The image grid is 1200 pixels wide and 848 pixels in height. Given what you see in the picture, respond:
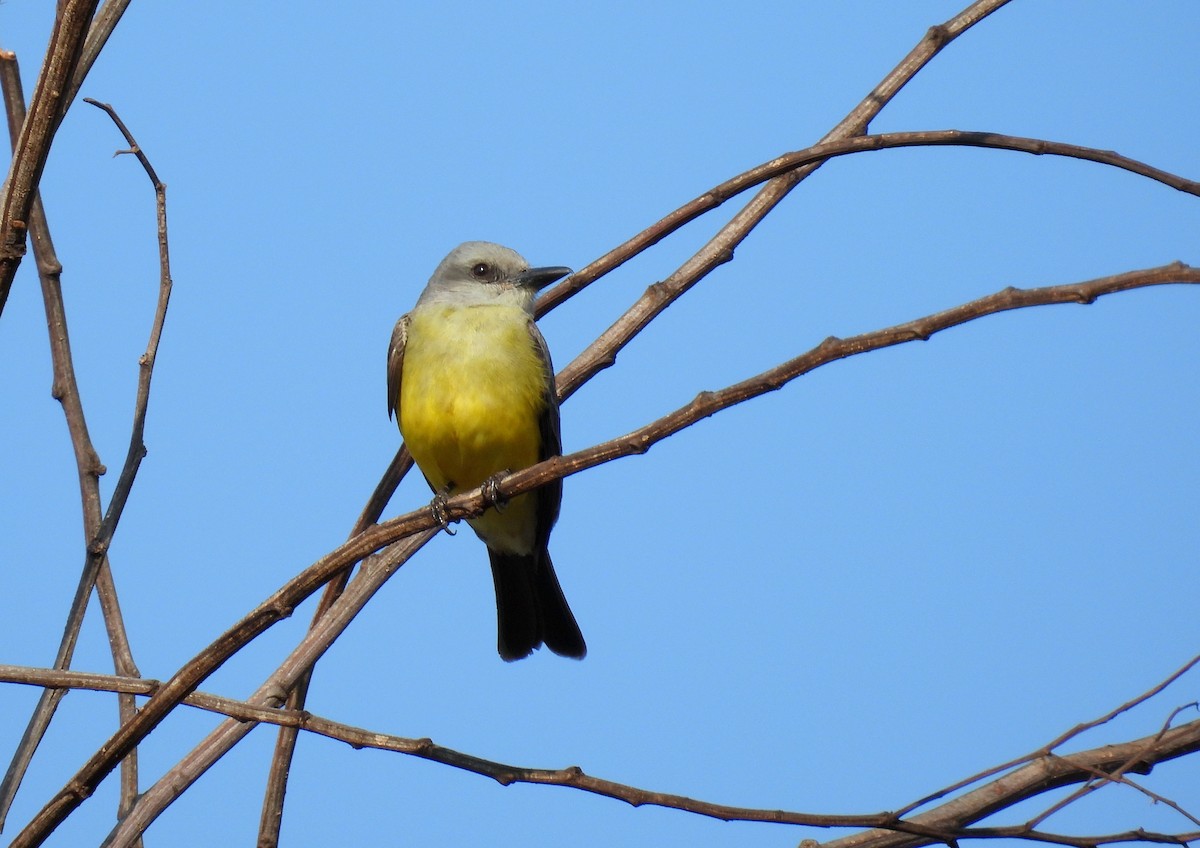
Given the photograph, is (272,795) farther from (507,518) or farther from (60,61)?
(507,518)

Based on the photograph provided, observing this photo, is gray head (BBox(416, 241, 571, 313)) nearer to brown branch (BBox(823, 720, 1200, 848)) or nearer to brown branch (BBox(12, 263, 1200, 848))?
brown branch (BBox(12, 263, 1200, 848))

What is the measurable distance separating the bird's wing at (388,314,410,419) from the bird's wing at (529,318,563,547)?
56 cm

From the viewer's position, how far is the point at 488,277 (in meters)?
5.57

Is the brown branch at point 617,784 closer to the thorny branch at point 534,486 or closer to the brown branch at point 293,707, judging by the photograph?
the thorny branch at point 534,486

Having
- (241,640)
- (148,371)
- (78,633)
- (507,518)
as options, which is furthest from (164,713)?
(507,518)

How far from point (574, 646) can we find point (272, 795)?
255 cm

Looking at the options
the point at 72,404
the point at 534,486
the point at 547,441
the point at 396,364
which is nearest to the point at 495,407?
the point at 547,441

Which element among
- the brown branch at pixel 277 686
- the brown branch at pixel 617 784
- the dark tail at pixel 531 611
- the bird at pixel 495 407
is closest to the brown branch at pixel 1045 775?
the brown branch at pixel 617 784

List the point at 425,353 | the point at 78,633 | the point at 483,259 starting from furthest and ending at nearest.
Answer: the point at 483,259
the point at 425,353
the point at 78,633

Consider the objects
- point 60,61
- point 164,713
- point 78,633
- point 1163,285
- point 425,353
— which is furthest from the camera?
point 425,353

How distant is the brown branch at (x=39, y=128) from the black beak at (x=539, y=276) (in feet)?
10.5

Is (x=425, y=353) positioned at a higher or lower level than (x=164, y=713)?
higher

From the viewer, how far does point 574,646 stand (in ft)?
17.6

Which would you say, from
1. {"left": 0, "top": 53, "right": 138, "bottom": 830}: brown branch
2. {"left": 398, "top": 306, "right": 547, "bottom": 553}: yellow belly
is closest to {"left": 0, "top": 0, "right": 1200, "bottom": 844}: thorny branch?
{"left": 0, "top": 53, "right": 138, "bottom": 830}: brown branch
